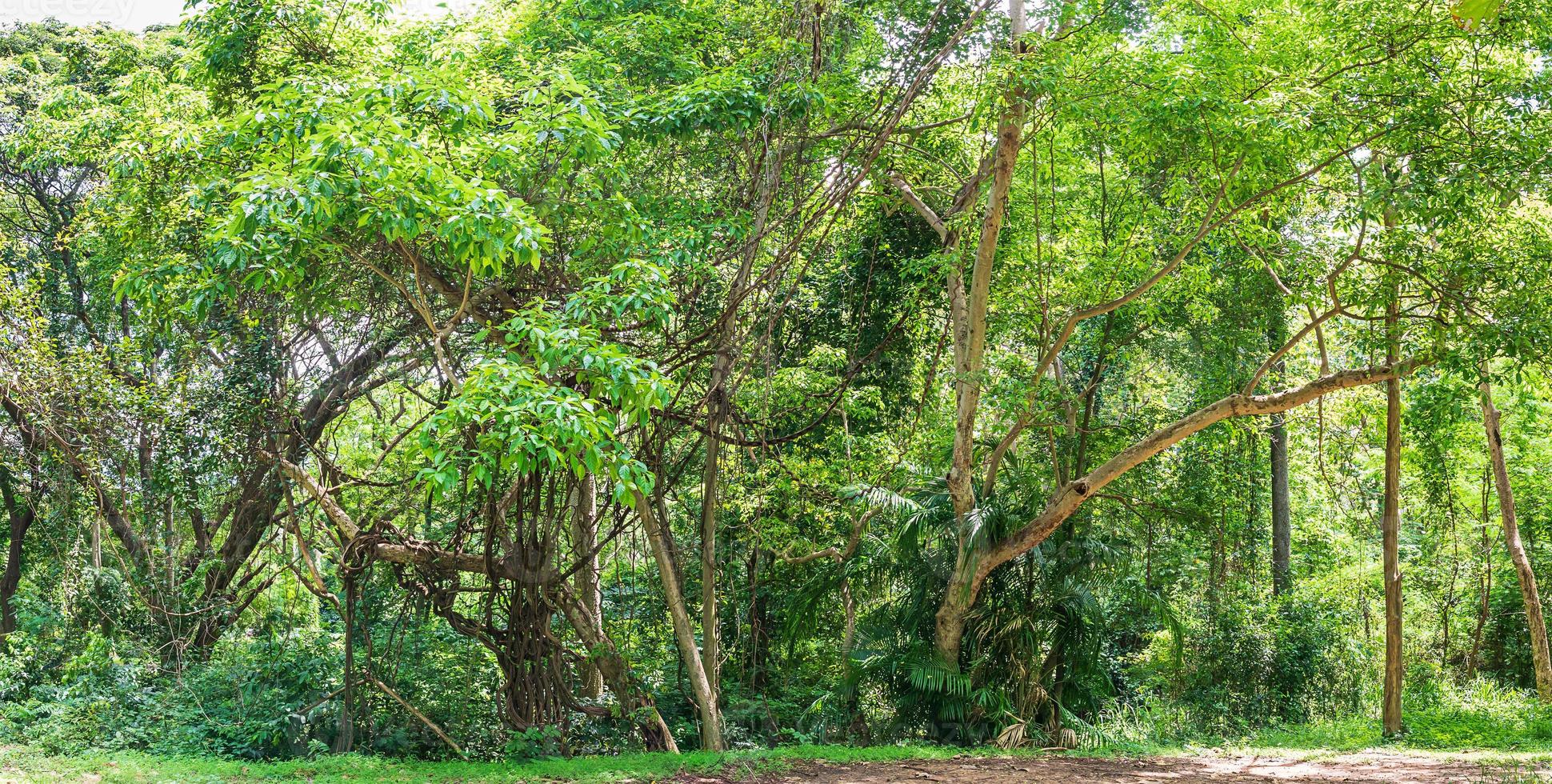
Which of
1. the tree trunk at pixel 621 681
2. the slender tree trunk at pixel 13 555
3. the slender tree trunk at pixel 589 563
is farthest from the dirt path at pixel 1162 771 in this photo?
the slender tree trunk at pixel 13 555

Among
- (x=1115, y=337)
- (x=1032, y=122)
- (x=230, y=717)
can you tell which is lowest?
(x=230, y=717)

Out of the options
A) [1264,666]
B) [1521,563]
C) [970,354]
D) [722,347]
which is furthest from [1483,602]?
[722,347]

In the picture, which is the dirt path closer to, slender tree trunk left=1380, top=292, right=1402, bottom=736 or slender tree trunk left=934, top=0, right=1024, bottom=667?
slender tree trunk left=1380, top=292, right=1402, bottom=736

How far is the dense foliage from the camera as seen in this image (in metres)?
6.71

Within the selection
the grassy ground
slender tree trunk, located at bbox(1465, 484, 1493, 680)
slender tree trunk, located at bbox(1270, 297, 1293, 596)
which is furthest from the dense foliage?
slender tree trunk, located at bbox(1270, 297, 1293, 596)

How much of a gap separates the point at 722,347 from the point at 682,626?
2243mm

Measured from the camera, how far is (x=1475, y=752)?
885cm

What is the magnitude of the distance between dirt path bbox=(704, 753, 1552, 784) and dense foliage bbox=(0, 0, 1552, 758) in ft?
4.09

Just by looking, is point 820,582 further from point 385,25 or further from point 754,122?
point 385,25

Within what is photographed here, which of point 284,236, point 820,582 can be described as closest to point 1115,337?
point 820,582

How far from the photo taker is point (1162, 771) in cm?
782

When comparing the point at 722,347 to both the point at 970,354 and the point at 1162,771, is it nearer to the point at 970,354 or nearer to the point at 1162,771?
the point at 970,354

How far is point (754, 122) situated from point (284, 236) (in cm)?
328

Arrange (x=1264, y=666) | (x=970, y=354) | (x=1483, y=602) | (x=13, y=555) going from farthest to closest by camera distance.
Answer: (x=1483, y=602)
(x=13, y=555)
(x=1264, y=666)
(x=970, y=354)
